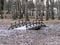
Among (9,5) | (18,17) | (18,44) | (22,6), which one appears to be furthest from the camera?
(9,5)

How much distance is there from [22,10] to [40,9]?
3184 mm

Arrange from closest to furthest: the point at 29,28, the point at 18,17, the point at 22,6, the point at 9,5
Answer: the point at 29,28
the point at 18,17
the point at 22,6
the point at 9,5

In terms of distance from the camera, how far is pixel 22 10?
40.6 m

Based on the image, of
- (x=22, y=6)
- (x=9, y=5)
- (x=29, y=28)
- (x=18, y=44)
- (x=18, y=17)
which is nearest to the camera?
(x=18, y=44)

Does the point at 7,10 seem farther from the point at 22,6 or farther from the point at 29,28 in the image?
the point at 29,28

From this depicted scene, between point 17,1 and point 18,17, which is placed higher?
point 17,1

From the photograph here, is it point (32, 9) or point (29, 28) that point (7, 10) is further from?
point (29, 28)

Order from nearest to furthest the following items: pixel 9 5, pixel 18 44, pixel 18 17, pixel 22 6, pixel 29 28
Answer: pixel 18 44 < pixel 29 28 < pixel 18 17 < pixel 22 6 < pixel 9 5

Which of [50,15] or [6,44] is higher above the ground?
[6,44]

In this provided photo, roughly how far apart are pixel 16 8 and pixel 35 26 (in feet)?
54.6

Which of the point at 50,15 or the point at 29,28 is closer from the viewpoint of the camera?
the point at 29,28

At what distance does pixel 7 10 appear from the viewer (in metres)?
46.8

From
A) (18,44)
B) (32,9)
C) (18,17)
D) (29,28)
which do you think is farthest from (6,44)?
(32,9)

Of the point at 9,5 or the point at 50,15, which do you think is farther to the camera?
the point at 9,5
